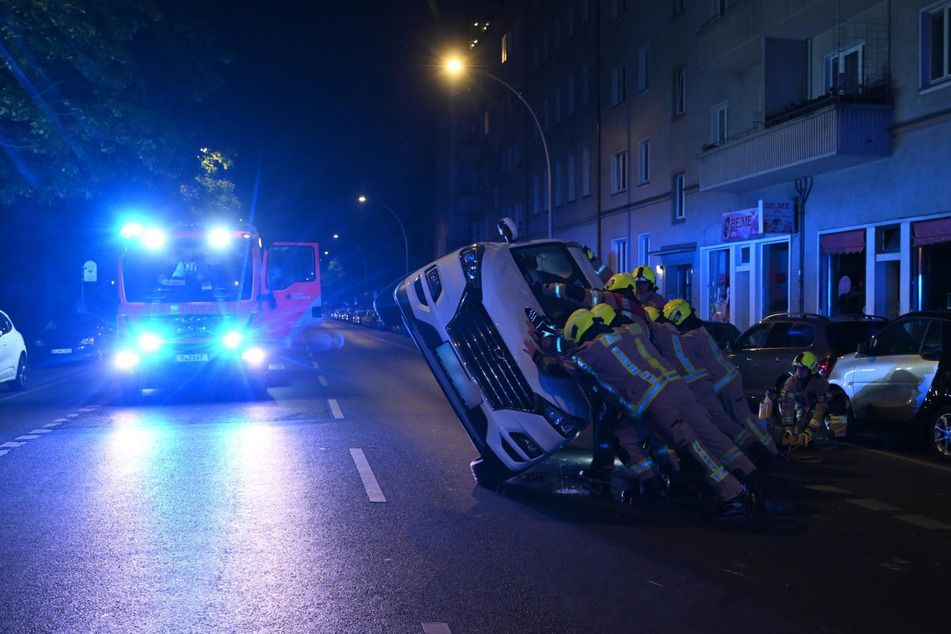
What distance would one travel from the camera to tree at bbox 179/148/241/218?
3372cm

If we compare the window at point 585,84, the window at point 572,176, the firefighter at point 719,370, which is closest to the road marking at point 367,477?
the firefighter at point 719,370

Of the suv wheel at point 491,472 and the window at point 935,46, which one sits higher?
the window at point 935,46

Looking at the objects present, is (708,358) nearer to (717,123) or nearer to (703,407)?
(703,407)

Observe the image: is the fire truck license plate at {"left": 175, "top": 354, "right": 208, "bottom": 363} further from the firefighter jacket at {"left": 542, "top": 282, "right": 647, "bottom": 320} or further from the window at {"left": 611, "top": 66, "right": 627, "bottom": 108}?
the window at {"left": 611, "top": 66, "right": 627, "bottom": 108}

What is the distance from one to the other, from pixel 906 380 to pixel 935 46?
29.9ft

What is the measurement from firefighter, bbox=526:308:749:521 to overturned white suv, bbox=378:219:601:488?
1.17ft

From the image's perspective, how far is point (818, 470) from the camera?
29.6 ft

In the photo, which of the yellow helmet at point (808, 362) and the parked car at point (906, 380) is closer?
the parked car at point (906, 380)

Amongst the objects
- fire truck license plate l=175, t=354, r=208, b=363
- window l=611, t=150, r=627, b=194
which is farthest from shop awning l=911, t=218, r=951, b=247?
window l=611, t=150, r=627, b=194

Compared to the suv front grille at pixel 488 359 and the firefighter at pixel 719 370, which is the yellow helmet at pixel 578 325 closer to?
the suv front grille at pixel 488 359

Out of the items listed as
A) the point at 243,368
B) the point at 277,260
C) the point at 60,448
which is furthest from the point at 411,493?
the point at 277,260

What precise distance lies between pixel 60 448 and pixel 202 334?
231 inches

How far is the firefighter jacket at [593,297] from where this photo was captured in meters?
7.80

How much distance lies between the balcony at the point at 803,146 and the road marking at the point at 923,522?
11.9 meters
